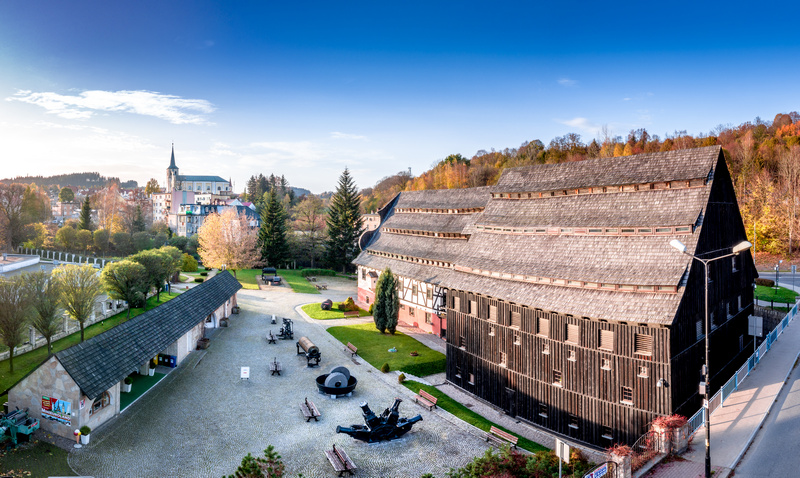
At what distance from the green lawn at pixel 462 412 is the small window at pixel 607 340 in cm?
556

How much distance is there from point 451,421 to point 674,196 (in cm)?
1602

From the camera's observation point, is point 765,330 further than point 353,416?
Yes

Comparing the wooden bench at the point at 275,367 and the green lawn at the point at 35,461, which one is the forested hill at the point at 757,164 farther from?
the green lawn at the point at 35,461

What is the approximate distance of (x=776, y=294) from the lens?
42750 millimetres

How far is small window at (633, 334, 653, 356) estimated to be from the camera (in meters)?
20.5

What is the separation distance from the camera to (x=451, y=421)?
2406 centimetres

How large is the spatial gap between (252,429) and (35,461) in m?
8.31

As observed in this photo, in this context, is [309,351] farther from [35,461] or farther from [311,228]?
[311,228]

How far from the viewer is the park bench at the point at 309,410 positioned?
2347 centimetres

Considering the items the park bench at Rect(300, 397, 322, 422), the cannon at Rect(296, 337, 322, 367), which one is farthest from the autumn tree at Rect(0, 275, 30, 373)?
the park bench at Rect(300, 397, 322, 422)

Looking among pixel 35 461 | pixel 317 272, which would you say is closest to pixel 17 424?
pixel 35 461

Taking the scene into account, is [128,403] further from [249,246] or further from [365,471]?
[249,246]

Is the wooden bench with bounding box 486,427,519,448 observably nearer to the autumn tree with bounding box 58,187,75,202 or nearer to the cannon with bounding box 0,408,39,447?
the cannon with bounding box 0,408,39,447

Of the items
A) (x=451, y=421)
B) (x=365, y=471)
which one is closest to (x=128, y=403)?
(x=365, y=471)
